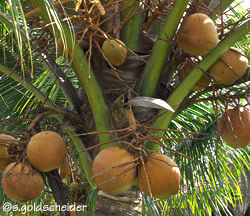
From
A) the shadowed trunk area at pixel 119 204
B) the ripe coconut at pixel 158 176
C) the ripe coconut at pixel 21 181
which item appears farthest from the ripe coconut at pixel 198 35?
the ripe coconut at pixel 21 181

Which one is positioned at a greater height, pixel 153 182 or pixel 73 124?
pixel 73 124

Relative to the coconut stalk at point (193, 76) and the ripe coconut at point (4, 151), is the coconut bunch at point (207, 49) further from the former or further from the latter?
the ripe coconut at point (4, 151)

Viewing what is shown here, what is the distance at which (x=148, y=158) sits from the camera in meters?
1.25

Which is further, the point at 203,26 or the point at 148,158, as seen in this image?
the point at 203,26

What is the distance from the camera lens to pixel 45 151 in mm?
1363

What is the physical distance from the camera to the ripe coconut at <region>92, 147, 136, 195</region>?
3.89 ft

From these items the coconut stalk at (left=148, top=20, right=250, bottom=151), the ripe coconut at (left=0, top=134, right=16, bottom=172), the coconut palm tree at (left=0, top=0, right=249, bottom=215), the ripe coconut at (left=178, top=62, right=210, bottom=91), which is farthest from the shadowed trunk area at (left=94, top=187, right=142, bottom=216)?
the ripe coconut at (left=178, top=62, right=210, bottom=91)

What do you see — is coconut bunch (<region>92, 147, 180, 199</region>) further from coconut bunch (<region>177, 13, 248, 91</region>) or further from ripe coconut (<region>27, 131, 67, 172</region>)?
coconut bunch (<region>177, 13, 248, 91</region>)

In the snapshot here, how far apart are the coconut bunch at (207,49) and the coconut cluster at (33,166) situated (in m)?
0.62

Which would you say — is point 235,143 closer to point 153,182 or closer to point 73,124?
point 153,182

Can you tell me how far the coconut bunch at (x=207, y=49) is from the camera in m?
1.42

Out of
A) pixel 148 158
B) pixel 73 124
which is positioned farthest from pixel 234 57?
pixel 73 124

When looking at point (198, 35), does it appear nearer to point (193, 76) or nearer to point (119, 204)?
point (193, 76)

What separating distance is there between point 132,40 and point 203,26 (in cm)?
38
